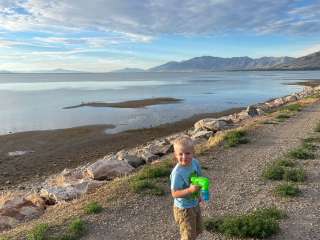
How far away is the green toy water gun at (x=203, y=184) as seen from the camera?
19.1ft

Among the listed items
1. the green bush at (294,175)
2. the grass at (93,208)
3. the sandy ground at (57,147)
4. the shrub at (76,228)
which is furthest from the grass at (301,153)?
the sandy ground at (57,147)

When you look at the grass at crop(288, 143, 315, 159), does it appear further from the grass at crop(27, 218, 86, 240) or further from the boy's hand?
the boy's hand

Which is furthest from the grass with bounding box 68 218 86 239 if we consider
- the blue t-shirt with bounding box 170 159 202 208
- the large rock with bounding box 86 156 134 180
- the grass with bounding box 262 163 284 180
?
the grass with bounding box 262 163 284 180

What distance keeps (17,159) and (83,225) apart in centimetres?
1690

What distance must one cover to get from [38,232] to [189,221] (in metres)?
3.49

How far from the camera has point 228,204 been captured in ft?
33.7

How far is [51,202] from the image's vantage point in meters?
12.4

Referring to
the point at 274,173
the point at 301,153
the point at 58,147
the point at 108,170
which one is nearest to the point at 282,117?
the point at 301,153

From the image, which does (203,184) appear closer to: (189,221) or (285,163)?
(189,221)

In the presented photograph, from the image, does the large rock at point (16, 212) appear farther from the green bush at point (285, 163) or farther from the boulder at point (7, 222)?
the green bush at point (285, 163)

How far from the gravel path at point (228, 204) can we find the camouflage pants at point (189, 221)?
152cm

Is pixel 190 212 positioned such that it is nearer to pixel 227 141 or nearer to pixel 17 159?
pixel 227 141

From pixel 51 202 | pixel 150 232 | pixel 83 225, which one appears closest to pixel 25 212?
pixel 51 202

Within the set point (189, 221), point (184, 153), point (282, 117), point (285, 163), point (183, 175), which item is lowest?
point (282, 117)
